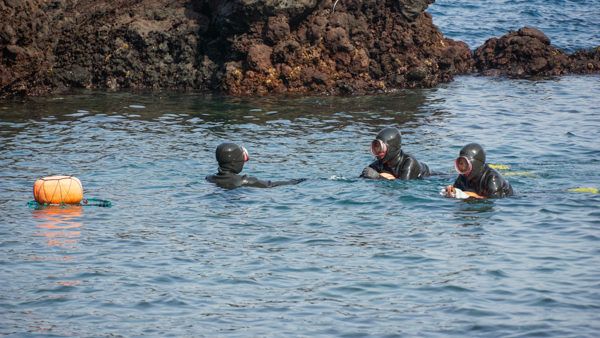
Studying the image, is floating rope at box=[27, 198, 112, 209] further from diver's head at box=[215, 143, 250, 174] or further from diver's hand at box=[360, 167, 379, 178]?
diver's hand at box=[360, 167, 379, 178]

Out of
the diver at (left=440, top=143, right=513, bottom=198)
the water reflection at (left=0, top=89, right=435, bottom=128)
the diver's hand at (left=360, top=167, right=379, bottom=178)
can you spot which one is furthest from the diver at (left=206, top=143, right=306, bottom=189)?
the water reflection at (left=0, top=89, right=435, bottom=128)

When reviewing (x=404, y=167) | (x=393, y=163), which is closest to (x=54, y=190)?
(x=393, y=163)

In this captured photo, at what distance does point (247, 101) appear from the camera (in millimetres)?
26484

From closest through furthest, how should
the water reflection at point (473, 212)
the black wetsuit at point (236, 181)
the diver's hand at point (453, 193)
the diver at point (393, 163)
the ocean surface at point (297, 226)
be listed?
the ocean surface at point (297, 226)
the water reflection at point (473, 212)
the diver's hand at point (453, 193)
the black wetsuit at point (236, 181)
the diver at point (393, 163)

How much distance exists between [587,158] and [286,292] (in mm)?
10572

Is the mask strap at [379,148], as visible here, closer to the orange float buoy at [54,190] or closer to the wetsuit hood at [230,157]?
the wetsuit hood at [230,157]

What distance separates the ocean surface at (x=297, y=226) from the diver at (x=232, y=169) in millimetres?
370

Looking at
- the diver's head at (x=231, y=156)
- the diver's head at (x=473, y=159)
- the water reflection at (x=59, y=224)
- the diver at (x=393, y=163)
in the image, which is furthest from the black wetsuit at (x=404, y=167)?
the water reflection at (x=59, y=224)

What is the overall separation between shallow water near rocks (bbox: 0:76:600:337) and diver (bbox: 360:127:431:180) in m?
0.25

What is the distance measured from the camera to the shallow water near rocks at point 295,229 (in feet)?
37.8

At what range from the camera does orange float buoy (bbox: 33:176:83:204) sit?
16.3 meters

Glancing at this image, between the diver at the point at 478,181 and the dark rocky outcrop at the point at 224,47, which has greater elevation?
the dark rocky outcrop at the point at 224,47

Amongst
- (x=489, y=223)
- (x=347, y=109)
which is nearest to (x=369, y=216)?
(x=489, y=223)

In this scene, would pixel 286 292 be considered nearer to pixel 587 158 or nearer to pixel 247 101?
pixel 587 158
